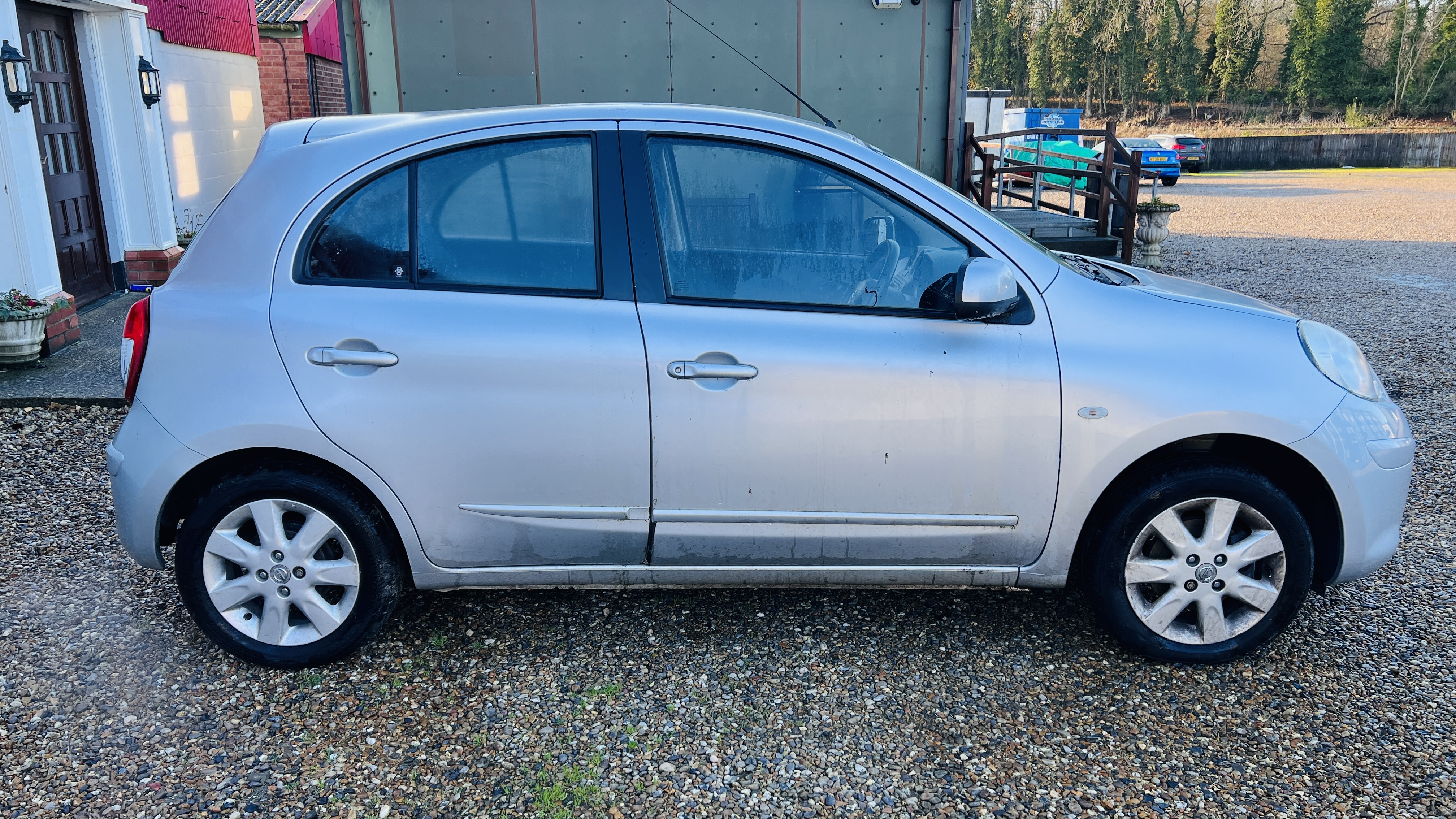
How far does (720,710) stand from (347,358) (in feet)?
5.02

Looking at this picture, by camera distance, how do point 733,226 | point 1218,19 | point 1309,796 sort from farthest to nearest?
point 1218,19 → point 733,226 → point 1309,796

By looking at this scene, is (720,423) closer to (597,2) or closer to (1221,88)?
(597,2)

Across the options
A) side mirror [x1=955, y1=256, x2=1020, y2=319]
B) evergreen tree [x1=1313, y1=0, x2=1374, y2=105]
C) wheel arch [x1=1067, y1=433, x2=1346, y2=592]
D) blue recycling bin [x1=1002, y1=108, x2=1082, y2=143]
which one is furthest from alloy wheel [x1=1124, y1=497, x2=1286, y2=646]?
evergreen tree [x1=1313, y1=0, x2=1374, y2=105]

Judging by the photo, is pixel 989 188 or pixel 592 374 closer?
pixel 592 374

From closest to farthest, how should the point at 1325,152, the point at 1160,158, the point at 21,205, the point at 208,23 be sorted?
the point at 21,205 → the point at 208,23 → the point at 1160,158 → the point at 1325,152

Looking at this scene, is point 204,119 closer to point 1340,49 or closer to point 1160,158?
point 1160,158

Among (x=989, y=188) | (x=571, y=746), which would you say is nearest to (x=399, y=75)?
(x=989, y=188)

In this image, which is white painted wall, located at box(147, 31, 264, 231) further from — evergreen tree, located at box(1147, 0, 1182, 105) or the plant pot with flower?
evergreen tree, located at box(1147, 0, 1182, 105)

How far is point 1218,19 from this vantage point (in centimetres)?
6212

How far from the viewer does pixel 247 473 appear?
320cm

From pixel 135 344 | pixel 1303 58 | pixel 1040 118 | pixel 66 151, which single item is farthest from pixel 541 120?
pixel 1303 58

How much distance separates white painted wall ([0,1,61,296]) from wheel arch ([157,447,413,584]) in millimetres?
5223

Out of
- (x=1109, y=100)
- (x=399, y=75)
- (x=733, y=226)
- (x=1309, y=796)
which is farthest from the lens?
(x=1109, y=100)

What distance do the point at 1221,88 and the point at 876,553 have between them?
226 ft
